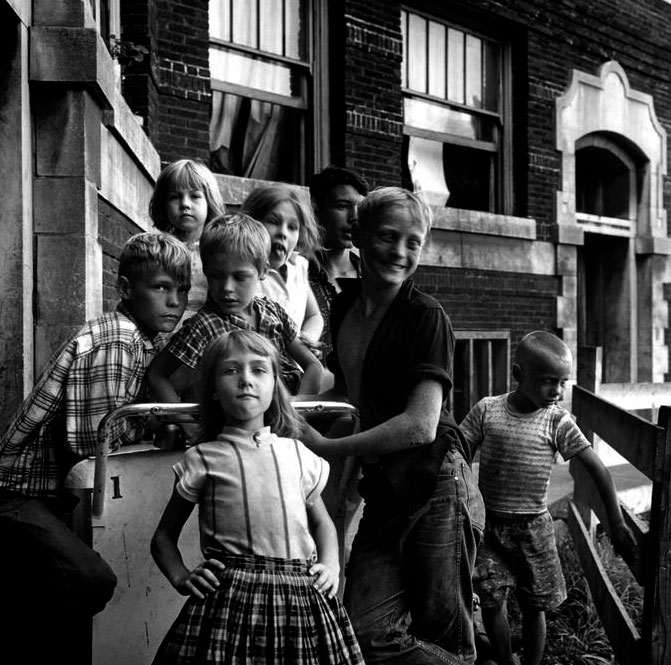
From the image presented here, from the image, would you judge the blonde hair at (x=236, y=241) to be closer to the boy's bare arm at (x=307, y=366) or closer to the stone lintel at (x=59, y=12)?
the boy's bare arm at (x=307, y=366)

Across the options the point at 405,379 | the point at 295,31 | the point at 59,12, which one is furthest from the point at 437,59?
the point at 405,379

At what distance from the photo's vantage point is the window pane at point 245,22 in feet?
Answer: 27.4

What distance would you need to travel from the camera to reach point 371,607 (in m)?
2.76

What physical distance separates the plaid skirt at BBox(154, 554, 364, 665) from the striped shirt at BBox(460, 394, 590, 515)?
1584mm

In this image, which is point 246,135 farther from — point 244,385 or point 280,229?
point 244,385

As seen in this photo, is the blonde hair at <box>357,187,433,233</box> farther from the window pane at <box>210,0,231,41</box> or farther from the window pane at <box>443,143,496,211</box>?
the window pane at <box>443,143,496,211</box>

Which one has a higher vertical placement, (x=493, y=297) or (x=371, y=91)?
(x=371, y=91)

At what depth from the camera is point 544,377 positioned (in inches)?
146

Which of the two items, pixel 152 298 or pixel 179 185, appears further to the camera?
pixel 179 185

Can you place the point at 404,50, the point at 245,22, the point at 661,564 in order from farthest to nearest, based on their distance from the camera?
the point at 404,50
the point at 245,22
the point at 661,564

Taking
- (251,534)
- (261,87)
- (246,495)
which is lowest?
(251,534)

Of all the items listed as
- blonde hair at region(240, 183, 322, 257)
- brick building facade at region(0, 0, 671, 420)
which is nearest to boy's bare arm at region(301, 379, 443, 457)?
blonde hair at region(240, 183, 322, 257)

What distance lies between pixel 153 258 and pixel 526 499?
6.27 feet

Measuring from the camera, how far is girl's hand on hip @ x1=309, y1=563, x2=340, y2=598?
2.36 meters
